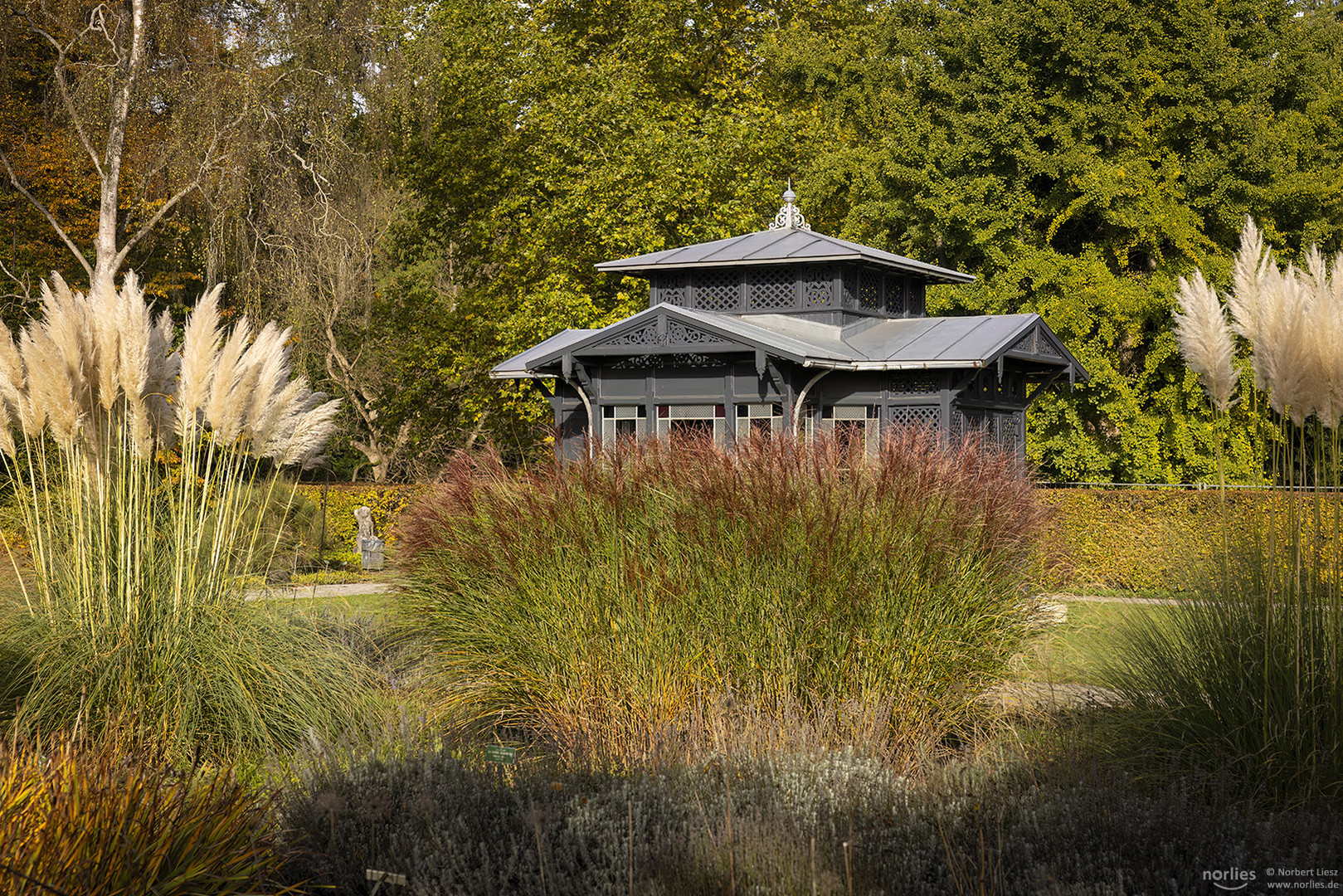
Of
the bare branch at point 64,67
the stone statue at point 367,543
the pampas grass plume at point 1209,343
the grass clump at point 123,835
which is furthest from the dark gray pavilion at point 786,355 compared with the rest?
the grass clump at point 123,835

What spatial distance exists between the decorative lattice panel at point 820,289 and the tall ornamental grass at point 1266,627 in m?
9.64

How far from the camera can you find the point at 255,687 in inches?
206

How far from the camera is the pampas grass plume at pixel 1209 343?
532 cm

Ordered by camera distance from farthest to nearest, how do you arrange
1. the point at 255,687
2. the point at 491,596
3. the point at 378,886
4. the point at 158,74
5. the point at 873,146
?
the point at 873,146
the point at 158,74
the point at 491,596
the point at 255,687
the point at 378,886

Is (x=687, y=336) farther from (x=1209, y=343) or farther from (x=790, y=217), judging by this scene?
(x=1209, y=343)

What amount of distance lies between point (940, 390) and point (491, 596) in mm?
8798

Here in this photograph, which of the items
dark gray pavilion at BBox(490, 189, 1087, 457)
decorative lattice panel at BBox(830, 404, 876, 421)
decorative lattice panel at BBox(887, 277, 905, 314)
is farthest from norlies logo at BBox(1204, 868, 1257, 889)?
decorative lattice panel at BBox(887, 277, 905, 314)

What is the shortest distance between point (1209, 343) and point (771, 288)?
33.7 feet

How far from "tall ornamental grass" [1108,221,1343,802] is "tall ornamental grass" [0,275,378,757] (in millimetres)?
3570

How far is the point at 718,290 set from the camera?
51.2ft

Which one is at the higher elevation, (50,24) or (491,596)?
(50,24)

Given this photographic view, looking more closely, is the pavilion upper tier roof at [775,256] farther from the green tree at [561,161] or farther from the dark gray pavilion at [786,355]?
the green tree at [561,161]

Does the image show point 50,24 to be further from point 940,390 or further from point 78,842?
point 78,842

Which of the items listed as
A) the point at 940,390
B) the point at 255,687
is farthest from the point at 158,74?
the point at 255,687
